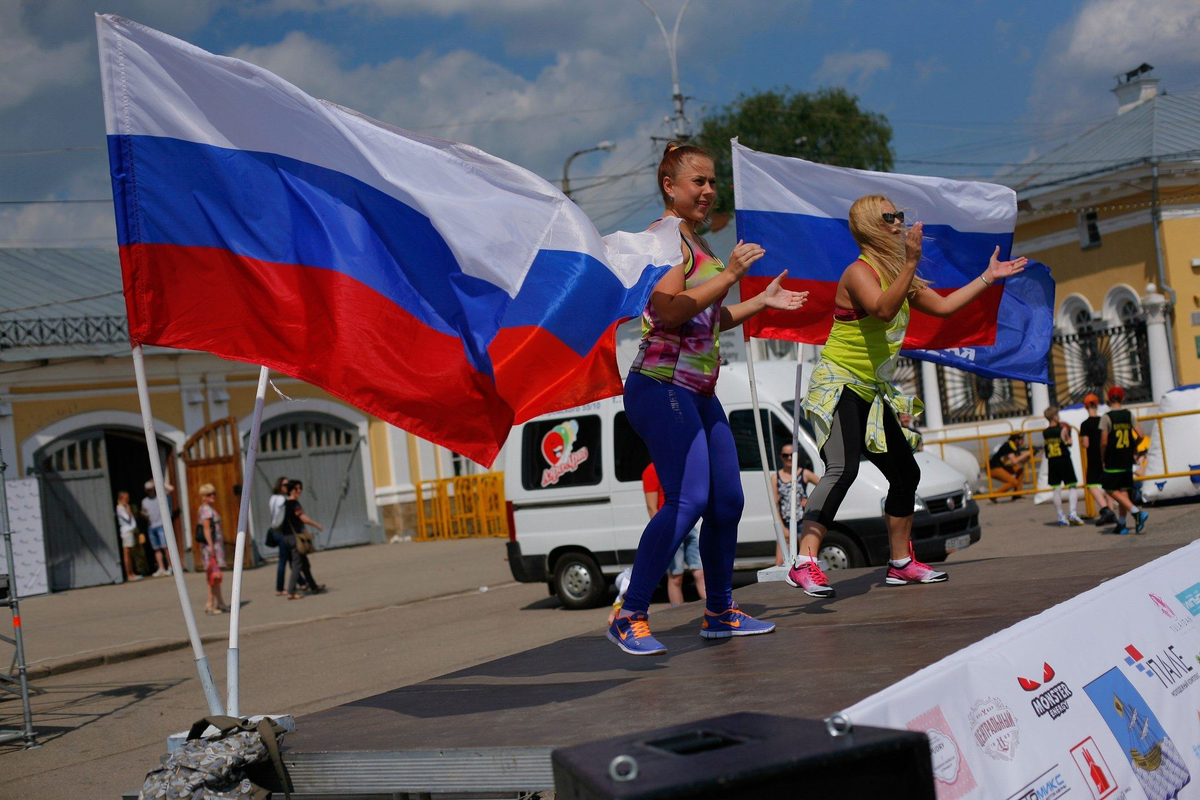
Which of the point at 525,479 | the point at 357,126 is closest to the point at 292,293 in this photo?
the point at 357,126

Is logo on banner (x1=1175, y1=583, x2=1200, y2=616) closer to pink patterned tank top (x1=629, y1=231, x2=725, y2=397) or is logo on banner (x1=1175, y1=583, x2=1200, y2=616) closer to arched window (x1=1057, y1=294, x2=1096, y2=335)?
pink patterned tank top (x1=629, y1=231, x2=725, y2=397)

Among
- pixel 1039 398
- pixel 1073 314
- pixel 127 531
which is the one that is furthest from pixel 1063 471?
pixel 127 531

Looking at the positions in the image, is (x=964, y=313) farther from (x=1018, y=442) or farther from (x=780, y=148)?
(x=780, y=148)

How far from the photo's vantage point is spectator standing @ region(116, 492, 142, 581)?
24797mm

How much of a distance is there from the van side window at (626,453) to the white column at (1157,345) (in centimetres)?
1614

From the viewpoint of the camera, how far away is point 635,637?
466 cm

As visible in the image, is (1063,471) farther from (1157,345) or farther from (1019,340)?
(1019,340)

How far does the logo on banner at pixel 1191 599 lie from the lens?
4.27 meters

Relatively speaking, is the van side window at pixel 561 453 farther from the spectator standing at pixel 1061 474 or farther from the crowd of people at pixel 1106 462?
the spectator standing at pixel 1061 474

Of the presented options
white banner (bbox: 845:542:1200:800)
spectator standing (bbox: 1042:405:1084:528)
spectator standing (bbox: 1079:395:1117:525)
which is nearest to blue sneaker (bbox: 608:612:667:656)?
white banner (bbox: 845:542:1200:800)

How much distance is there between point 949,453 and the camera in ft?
76.1

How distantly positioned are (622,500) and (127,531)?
1557cm

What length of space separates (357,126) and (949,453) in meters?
20.6

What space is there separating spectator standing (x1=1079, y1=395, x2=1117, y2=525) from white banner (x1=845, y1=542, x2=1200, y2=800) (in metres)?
12.5
